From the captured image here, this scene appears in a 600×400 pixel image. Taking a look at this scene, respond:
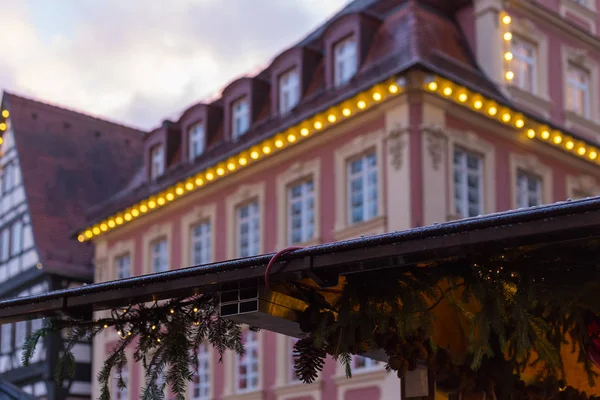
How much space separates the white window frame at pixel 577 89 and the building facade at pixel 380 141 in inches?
1.4

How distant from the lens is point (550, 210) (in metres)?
4.19

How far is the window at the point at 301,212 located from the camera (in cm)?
2280

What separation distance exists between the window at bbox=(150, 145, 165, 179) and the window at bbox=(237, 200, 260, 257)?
423 centimetres

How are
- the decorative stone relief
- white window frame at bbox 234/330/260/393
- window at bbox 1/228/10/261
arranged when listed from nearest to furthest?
the decorative stone relief, white window frame at bbox 234/330/260/393, window at bbox 1/228/10/261

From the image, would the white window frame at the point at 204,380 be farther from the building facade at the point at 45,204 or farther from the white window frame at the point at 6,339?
the white window frame at the point at 6,339

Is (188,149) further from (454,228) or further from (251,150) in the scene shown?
(454,228)

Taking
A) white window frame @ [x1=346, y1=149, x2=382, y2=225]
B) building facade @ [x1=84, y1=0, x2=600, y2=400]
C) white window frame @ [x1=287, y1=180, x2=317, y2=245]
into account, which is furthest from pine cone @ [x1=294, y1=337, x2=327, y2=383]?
white window frame @ [x1=287, y1=180, x2=317, y2=245]

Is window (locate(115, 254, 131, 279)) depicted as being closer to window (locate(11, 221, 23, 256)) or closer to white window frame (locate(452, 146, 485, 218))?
window (locate(11, 221, 23, 256))

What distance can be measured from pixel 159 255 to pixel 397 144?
8.76 meters

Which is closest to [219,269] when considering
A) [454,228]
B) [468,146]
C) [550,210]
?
[454,228]

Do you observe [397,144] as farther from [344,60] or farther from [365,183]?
[344,60]

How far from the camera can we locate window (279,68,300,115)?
2428cm

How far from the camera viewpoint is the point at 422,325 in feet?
16.4

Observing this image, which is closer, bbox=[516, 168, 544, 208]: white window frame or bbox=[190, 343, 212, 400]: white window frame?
bbox=[516, 168, 544, 208]: white window frame
